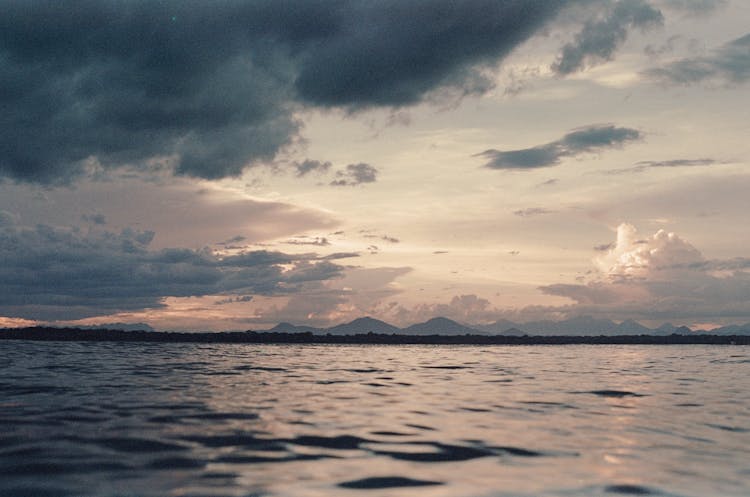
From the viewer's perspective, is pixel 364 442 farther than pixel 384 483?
Yes

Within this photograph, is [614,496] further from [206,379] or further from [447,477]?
[206,379]

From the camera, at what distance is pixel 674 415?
21656mm

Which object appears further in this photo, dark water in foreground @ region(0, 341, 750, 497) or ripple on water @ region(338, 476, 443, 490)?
dark water in foreground @ region(0, 341, 750, 497)

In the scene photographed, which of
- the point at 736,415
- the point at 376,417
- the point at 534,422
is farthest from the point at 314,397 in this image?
the point at 736,415

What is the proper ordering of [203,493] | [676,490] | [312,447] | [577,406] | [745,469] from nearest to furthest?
1. [203,493]
2. [676,490]
3. [745,469]
4. [312,447]
5. [577,406]

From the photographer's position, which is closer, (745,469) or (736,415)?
(745,469)

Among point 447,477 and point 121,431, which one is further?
point 121,431

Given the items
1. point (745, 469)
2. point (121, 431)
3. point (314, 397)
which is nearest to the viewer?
point (745, 469)

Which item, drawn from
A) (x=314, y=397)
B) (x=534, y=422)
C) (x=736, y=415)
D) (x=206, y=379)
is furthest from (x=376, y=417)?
(x=206, y=379)

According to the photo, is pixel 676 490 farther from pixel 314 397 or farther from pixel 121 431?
pixel 314 397

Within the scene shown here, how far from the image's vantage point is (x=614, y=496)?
10609 millimetres

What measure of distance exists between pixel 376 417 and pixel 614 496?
1001 cm

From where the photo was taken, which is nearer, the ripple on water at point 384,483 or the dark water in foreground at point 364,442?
the ripple on water at point 384,483

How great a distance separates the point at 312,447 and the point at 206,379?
2145cm
